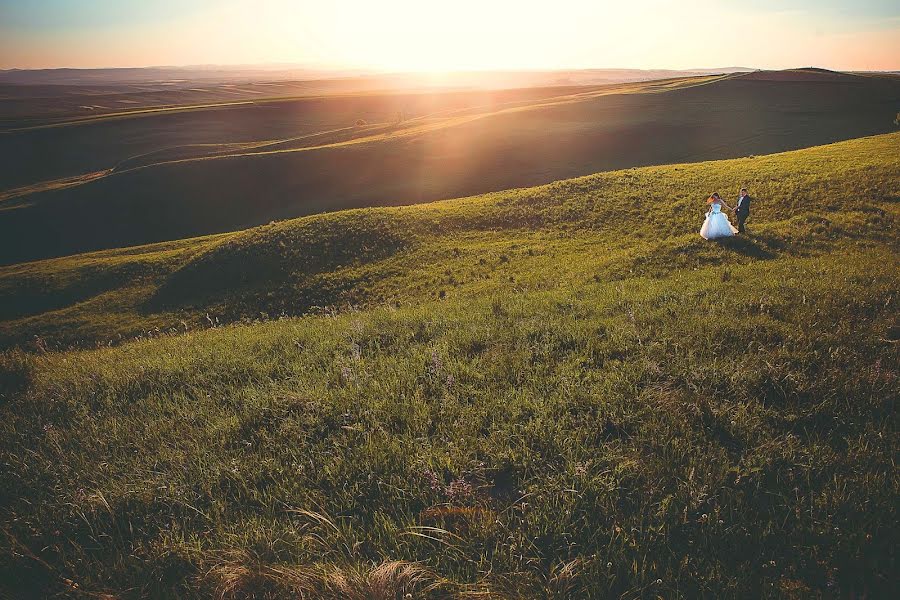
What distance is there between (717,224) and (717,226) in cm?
9

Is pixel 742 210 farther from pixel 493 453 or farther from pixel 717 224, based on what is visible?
pixel 493 453

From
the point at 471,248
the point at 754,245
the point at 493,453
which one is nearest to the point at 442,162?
the point at 471,248

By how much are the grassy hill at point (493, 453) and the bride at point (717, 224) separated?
7.16 metres

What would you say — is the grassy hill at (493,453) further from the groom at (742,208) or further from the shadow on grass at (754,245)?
the groom at (742,208)

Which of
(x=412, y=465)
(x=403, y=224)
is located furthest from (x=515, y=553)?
(x=403, y=224)

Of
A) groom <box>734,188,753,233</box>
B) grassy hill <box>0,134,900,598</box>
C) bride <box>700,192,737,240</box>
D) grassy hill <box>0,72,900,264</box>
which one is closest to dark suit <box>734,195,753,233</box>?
groom <box>734,188,753,233</box>

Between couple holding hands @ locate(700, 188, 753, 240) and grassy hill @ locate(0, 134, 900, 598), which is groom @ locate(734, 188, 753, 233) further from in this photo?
grassy hill @ locate(0, 134, 900, 598)

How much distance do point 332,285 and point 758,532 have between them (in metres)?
22.4

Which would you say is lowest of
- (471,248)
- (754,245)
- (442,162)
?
(471,248)

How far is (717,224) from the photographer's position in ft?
63.0

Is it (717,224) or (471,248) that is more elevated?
(717,224)

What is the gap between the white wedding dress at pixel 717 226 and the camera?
62.5ft

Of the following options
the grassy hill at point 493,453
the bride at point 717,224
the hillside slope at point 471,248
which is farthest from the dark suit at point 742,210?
the grassy hill at point 493,453

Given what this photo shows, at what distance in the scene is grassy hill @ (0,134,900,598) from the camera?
3.59 meters
